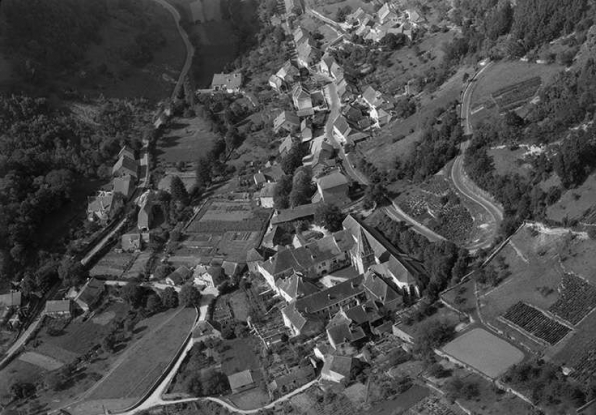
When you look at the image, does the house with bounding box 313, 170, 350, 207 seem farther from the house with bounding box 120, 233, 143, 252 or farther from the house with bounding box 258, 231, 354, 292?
the house with bounding box 120, 233, 143, 252

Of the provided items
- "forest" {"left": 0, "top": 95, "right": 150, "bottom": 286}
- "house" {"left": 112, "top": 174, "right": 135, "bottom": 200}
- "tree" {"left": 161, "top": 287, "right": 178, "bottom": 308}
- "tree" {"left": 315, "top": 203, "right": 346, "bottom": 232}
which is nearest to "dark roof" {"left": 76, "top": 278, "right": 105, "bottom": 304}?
"tree" {"left": 161, "top": 287, "right": 178, "bottom": 308}

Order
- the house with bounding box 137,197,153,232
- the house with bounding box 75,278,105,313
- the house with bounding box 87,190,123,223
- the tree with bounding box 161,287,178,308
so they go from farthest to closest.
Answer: the house with bounding box 87,190,123,223 < the house with bounding box 137,197,153,232 < the house with bounding box 75,278,105,313 < the tree with bounding box 161,287,178,308

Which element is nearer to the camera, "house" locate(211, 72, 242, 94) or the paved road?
"house" locate(211, 72, 242, 94)

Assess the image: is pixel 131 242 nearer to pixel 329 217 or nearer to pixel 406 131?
pixel 329 217

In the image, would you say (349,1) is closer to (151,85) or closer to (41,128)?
(151,85)

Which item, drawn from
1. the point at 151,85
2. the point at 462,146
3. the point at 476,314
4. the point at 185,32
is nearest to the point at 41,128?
the point at 151,85

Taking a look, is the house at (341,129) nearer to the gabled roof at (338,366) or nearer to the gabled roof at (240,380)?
the gabled roof at (338,366)

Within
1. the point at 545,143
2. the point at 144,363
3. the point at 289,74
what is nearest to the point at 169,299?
the point at 144,363
